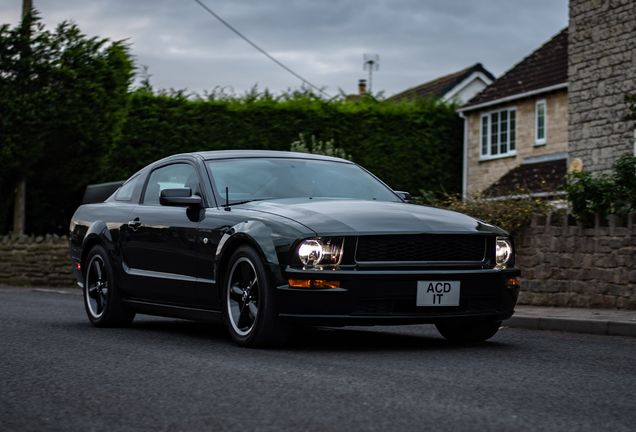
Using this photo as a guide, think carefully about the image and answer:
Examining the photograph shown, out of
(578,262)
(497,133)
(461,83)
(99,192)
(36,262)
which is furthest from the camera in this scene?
(461,83)

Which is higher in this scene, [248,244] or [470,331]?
[248,244]

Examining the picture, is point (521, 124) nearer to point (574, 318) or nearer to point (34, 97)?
point (34, 97)

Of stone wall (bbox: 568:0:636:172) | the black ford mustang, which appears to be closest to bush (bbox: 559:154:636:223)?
the black ford mustang

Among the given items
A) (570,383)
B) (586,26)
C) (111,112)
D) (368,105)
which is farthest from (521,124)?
(570,383)

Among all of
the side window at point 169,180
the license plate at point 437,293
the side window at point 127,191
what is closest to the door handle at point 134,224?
the side window at point 169,180

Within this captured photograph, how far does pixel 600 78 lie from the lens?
19.2 metres

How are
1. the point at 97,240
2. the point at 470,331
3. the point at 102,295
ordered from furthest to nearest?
the point at 97,240 < the point at 102,295 < the point at 470,331

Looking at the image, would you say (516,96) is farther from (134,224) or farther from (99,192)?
(134,224)

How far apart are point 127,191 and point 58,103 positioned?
11771 mm

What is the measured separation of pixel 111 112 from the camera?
2075 centimetres

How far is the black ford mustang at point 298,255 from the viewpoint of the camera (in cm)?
616

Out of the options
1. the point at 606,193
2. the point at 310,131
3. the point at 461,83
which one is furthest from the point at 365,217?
the point at 461,83

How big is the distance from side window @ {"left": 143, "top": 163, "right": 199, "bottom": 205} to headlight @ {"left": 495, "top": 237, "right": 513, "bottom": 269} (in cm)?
261

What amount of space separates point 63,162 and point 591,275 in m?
13.5
